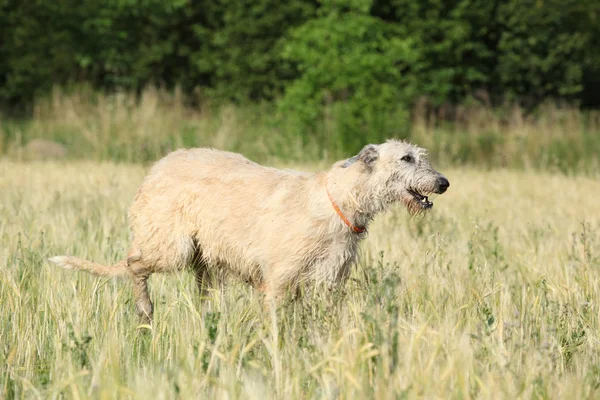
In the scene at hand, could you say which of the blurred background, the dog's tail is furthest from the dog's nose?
the blurred background

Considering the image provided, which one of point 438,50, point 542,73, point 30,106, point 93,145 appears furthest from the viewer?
point 542,73

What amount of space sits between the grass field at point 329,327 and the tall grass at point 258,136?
7.15 meters

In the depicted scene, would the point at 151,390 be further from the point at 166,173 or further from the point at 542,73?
the point at 542,73

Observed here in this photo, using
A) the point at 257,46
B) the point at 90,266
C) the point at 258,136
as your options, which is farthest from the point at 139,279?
the point at 257,46

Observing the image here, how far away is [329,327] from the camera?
13.1ft

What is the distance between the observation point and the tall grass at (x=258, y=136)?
15.1 m

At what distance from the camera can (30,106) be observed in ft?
82.7

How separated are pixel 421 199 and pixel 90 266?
2.33m

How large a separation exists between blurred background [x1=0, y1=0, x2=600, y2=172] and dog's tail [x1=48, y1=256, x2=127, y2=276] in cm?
903

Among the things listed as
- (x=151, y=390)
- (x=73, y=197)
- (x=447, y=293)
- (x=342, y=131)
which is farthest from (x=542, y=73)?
(x=151, y=390)

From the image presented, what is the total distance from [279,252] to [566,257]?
2.88 metres

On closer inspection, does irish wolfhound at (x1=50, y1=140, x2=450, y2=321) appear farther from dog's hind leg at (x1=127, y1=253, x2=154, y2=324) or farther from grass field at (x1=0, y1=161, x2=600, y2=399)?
grass field at (x1=0, y1=161, x2=600, y2=399)

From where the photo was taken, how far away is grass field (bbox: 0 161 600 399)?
3.25 metres

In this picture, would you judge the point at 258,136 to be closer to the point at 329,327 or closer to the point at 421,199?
the point at 421,199
